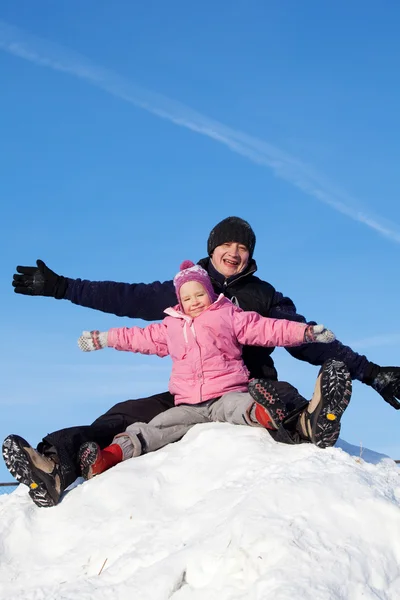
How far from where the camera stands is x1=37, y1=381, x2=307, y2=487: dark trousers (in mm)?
4246

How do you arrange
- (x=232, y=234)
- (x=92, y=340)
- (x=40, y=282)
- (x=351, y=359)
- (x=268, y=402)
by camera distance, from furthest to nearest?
(x=40, y=282)
(x=232, y=234)
(x=351, y=359)
(x=92, y=340)
(x=268, y=402)

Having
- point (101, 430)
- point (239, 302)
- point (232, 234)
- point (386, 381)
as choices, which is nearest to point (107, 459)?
point (101, 430)

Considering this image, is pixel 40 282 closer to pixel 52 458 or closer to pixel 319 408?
pixel 52 458

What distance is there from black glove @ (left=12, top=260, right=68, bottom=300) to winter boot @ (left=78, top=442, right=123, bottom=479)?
178cm

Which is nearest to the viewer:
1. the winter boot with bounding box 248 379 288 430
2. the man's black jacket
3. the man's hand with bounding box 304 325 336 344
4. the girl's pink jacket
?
the winter boot with bounding box 248 379 288 430

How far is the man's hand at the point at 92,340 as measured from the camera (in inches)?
194

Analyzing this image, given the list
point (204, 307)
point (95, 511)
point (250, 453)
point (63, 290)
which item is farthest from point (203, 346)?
point (63, 290)

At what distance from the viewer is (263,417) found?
4055 millimetres

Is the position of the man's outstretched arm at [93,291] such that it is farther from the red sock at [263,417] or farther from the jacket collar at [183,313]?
the red sock at [263,417]

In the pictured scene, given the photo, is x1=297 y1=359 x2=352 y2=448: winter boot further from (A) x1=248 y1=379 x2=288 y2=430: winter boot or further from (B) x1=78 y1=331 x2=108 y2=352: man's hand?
(B) x1=78 y1=331 x2=108 y2=352: man's hand

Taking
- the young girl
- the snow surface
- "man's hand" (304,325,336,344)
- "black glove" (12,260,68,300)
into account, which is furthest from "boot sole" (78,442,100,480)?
"black glove" (12,260,68,300)

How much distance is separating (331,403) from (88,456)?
5.13 feet

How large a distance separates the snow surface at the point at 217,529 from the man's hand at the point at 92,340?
3.21 ft

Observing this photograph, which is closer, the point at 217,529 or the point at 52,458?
the point at 217,529
